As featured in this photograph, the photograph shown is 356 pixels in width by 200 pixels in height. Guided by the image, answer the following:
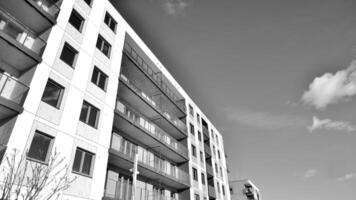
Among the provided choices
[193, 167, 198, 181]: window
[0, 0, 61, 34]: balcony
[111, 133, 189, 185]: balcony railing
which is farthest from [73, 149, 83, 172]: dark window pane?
[193, 167, 198, 181]: window

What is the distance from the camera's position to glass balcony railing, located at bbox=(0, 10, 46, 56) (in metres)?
11.5

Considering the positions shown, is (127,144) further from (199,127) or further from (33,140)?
(199,127)

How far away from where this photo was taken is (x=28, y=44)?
488 inches

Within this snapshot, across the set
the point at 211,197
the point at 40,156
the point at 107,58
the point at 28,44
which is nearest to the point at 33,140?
the point at 40,156

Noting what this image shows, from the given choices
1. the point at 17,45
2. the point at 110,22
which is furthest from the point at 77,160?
the point at 110,22

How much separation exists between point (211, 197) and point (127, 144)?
57.7 ft

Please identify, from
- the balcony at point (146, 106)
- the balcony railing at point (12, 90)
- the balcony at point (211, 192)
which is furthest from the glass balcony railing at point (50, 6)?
the balcony at point (211, 192)

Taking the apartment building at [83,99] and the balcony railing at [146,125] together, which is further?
the balcony railing at [146,125]

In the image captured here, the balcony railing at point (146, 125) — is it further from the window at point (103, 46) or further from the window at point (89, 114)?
the window at point (103, 46)

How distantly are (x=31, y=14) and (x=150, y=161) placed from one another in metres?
14.8

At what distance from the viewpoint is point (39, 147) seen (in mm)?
10516

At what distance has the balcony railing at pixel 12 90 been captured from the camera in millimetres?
10383

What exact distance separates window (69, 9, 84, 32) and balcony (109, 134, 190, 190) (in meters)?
8.32

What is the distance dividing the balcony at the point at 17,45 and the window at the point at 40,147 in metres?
3.73
